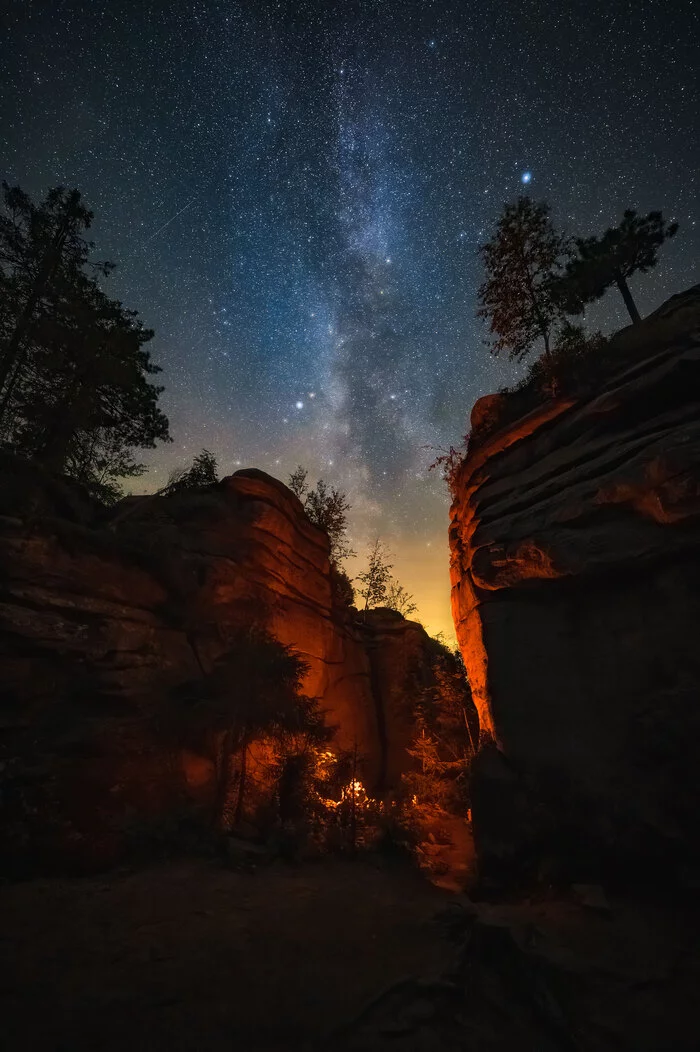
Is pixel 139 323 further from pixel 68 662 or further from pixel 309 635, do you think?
pixel 309 635

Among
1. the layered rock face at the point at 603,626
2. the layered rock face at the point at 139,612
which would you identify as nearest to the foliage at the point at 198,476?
the layered rock face at the point at 139,612

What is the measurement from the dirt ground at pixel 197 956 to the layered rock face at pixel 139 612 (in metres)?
3.36

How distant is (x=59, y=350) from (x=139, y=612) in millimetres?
10309

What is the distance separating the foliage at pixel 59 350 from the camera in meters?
15.1

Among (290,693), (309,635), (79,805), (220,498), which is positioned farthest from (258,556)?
(79,805)

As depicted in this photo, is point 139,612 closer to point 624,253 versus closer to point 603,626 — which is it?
point 603,626

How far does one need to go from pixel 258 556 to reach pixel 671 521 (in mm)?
15698

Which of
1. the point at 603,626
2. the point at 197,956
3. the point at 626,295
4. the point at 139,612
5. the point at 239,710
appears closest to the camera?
the point at 197,956

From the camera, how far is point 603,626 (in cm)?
1102

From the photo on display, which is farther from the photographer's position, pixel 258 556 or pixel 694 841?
pixel 258 556

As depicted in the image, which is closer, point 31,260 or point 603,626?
point 603,626

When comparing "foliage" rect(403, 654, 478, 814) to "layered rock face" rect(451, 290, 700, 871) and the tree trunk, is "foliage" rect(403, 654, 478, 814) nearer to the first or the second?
"layered rock face" rect(451, 290, 700, 871)

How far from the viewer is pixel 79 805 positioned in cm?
984

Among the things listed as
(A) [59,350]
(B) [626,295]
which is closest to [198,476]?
(A) [59,350]
